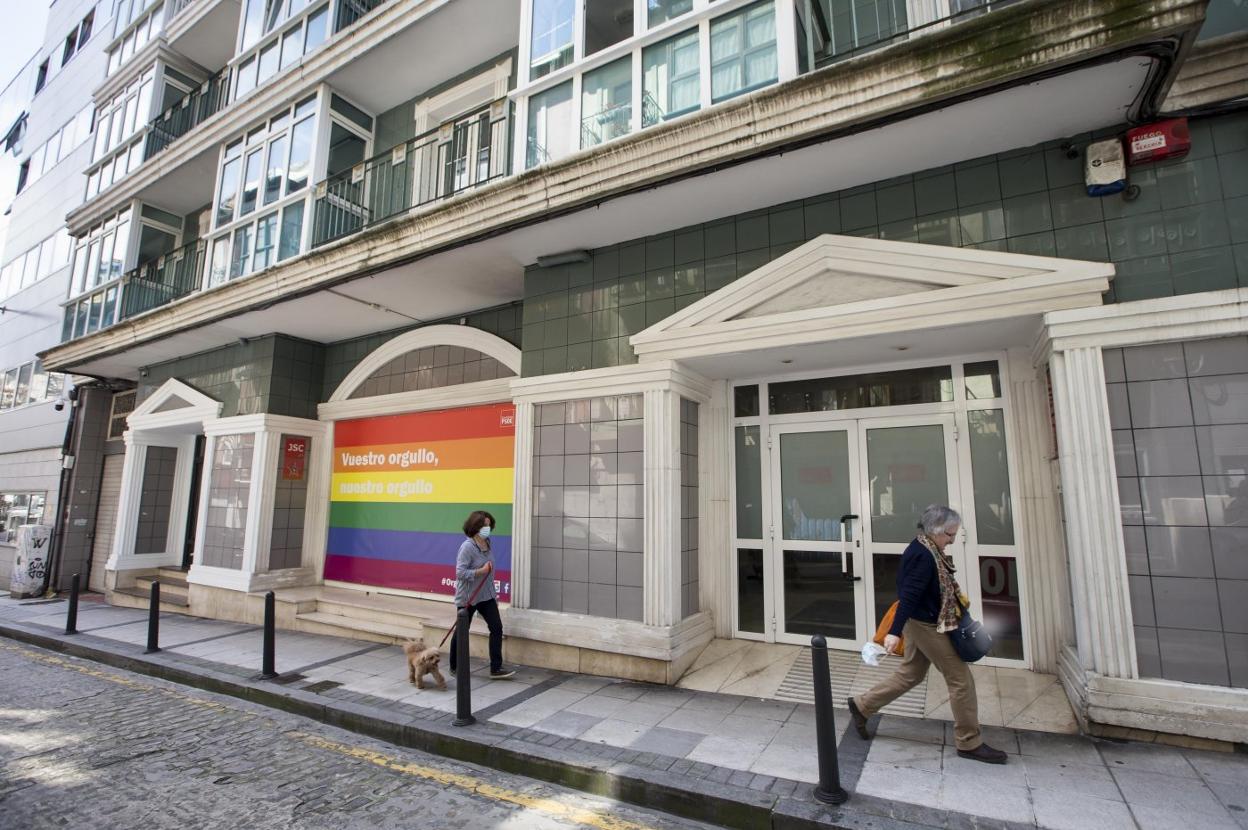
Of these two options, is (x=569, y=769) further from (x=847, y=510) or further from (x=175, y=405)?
(x=175, y=405)

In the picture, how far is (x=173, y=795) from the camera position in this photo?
4184mm

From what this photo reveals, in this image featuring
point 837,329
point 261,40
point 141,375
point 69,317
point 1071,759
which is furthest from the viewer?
point 69,317

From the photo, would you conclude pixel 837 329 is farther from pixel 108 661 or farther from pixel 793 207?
pixel 108 661

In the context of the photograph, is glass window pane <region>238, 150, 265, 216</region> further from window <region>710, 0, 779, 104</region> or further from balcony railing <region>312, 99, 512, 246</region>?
window <region>710, 0, 779, 104</region>

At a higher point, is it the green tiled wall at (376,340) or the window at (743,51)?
the window at (743,51)

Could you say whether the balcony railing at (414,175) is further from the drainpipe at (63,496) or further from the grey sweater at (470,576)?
the drainpipe at (63,496)

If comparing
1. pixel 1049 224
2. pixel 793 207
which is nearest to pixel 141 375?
pixel 793 207

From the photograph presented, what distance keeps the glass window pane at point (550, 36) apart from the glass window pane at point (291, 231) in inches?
192

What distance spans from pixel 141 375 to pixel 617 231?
1231 cm

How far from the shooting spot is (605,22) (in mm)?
7047

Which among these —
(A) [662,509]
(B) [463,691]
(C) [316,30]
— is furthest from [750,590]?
(C) [316,30]

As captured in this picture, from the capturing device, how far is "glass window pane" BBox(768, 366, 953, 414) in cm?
608

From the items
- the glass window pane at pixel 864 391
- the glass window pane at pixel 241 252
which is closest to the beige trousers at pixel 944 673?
the glass window pane at pixel 864 391

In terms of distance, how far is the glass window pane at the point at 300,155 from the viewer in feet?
31.6
